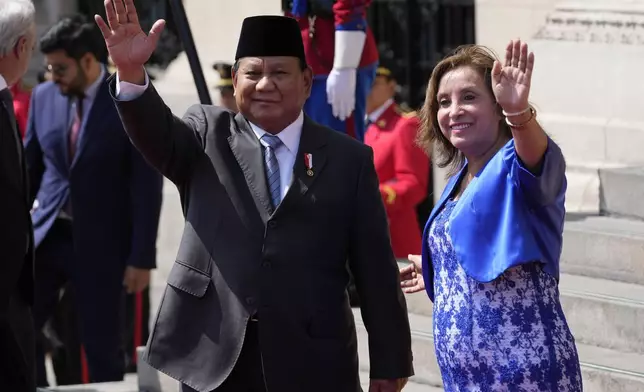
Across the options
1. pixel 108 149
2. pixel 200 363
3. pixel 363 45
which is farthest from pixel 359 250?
pixel 108 149

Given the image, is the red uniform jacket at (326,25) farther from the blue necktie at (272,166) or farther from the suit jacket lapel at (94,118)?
the blue necktie at (272,166)

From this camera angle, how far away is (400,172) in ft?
25.1

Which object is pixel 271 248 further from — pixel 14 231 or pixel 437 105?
pixel 14 231

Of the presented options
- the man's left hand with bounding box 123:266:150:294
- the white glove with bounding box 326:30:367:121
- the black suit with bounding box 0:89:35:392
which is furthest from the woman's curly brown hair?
the man's left hand with bounding box 123:266:150:294

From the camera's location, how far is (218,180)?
4793mm

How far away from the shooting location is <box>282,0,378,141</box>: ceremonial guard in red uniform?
6883 mm

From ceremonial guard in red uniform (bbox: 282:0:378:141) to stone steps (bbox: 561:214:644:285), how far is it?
3.29ft

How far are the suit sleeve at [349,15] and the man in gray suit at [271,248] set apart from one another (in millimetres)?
1994

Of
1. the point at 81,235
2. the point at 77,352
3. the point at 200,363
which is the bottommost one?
the point at 77,352

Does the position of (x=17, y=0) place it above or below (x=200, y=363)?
above

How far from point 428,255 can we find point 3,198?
136cm

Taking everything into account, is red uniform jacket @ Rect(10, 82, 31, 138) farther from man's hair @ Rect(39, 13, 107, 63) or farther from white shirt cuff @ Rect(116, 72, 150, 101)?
white shirt cuff @ Rect(116, 72, 150, 101)

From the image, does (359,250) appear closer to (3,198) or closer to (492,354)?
(492,354)

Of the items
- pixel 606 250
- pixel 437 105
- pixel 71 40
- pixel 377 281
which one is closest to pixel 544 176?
pixel 437 105
